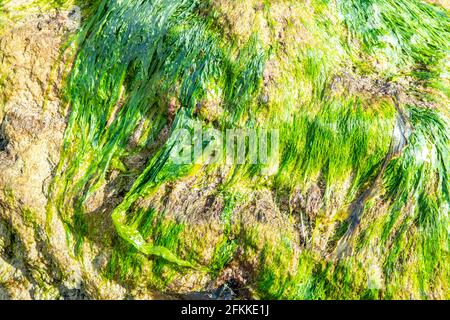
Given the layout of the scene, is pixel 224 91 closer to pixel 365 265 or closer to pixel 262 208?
pixel 262 208

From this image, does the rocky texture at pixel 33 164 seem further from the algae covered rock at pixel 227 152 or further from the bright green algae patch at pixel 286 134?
the bright green algae patch at pixel 286 134

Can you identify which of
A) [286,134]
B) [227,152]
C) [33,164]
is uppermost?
[286,134]

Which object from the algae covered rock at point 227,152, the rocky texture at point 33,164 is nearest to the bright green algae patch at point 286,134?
the algae covered rock at point 227,152

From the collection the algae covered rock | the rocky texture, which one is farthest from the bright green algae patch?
the rocky texture

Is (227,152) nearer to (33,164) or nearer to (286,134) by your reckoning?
(286,134)

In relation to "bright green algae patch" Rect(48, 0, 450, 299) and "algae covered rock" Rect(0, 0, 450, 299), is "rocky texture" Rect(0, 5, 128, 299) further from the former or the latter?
"bright green algae patch" Rect(48, 0, 450, 299)

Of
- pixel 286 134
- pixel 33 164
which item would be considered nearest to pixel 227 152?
pixel 286 134

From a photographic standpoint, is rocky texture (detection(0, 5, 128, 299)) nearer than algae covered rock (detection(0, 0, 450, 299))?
No
